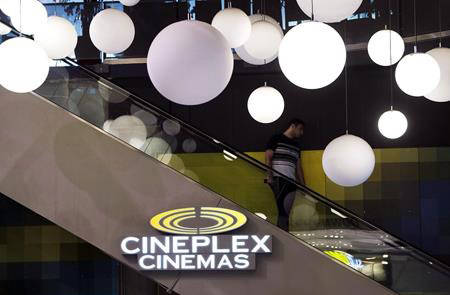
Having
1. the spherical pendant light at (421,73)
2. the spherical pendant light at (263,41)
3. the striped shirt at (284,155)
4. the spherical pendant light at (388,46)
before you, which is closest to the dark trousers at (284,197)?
the striped shirt at (284,155)

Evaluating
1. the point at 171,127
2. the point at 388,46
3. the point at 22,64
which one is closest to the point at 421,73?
the point at 388,46

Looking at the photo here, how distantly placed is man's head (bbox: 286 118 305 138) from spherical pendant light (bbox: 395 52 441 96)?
15.2 feet

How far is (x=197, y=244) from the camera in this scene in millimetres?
7840

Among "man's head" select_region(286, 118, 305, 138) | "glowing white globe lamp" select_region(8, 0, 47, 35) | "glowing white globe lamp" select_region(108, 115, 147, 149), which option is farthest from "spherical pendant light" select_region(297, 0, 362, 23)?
"man's head" select_region(286, 118, 305, 138)

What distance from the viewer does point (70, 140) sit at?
25.3ft

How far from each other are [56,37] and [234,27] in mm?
1225

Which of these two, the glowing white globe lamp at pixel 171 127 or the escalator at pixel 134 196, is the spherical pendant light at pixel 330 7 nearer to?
the escalator at pixel 134 196

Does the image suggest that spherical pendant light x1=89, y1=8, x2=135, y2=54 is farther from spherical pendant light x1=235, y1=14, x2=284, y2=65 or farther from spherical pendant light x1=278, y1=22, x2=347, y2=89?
spherical pendant light x1=278, y1=22, x2=347, y2=89

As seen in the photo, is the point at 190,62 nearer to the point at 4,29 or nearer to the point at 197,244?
the point at 4,29

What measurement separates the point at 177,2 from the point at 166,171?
2.77m

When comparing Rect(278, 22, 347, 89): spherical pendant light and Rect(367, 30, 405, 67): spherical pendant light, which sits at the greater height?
Rect(367, 30, 405, 67): spherical pendant light

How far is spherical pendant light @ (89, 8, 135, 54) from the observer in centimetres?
528

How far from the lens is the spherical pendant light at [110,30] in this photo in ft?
17.3

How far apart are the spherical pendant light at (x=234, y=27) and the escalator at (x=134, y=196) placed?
2802mm
